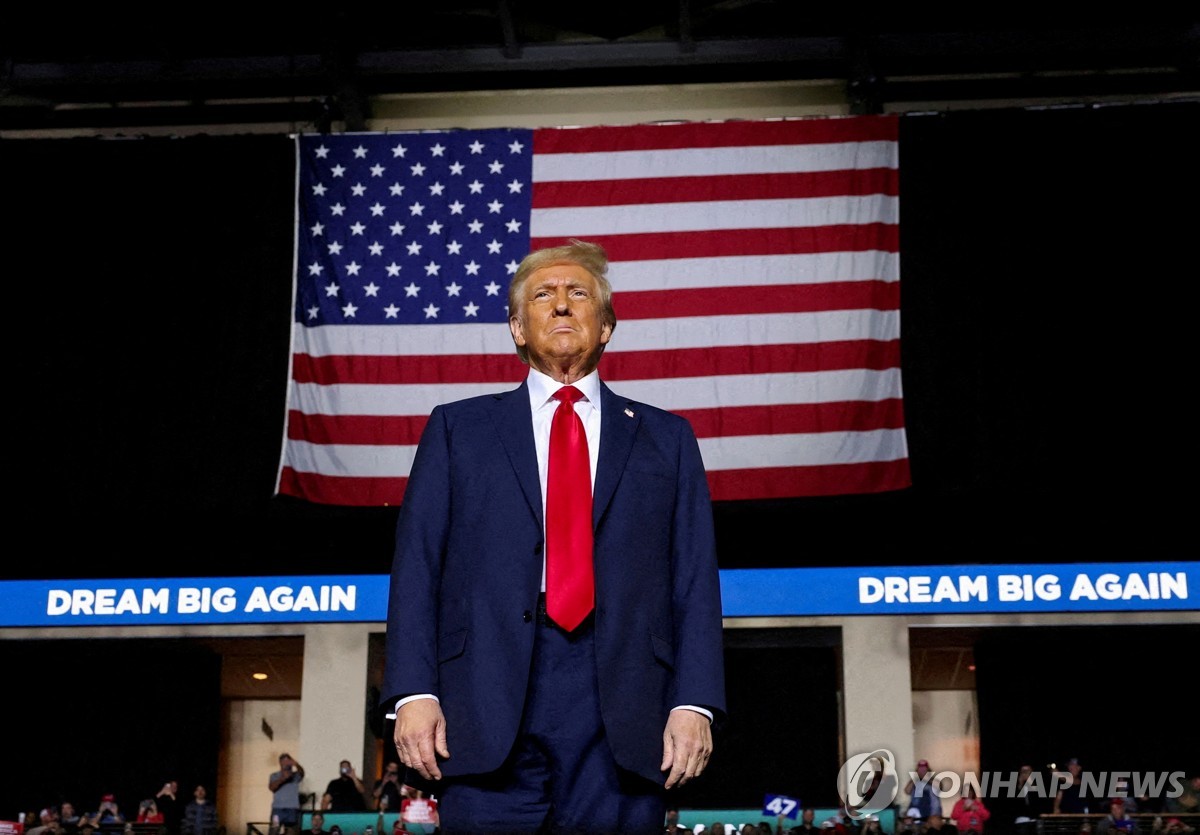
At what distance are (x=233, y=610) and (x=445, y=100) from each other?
519 centimetres

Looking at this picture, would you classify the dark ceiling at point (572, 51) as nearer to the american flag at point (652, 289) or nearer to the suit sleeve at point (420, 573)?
the american flag at point (652, 289)

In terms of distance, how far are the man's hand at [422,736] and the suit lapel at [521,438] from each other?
372 mm

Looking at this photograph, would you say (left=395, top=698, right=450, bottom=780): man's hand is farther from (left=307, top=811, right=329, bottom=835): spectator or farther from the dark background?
the dark background

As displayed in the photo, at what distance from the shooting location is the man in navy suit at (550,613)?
2.14 metres

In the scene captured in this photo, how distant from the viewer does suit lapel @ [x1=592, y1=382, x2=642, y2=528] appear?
233 cm

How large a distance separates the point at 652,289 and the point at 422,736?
734 cm

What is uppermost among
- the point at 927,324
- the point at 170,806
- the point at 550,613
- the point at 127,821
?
the point at 927,324

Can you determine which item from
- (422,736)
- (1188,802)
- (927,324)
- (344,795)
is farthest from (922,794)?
(422,736)

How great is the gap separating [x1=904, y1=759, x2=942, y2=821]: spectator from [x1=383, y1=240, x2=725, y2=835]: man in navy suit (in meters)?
9.38

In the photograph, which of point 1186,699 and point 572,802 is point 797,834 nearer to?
point 1186,699

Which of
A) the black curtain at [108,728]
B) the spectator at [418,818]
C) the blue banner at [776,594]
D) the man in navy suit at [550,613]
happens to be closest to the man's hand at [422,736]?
the man in navy suit at [550,613]

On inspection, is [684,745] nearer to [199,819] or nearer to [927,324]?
[927,324]

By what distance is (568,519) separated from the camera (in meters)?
2.29

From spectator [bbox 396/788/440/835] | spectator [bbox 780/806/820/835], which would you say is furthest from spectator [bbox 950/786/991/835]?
spectator [bbox 396/788/440/835]
